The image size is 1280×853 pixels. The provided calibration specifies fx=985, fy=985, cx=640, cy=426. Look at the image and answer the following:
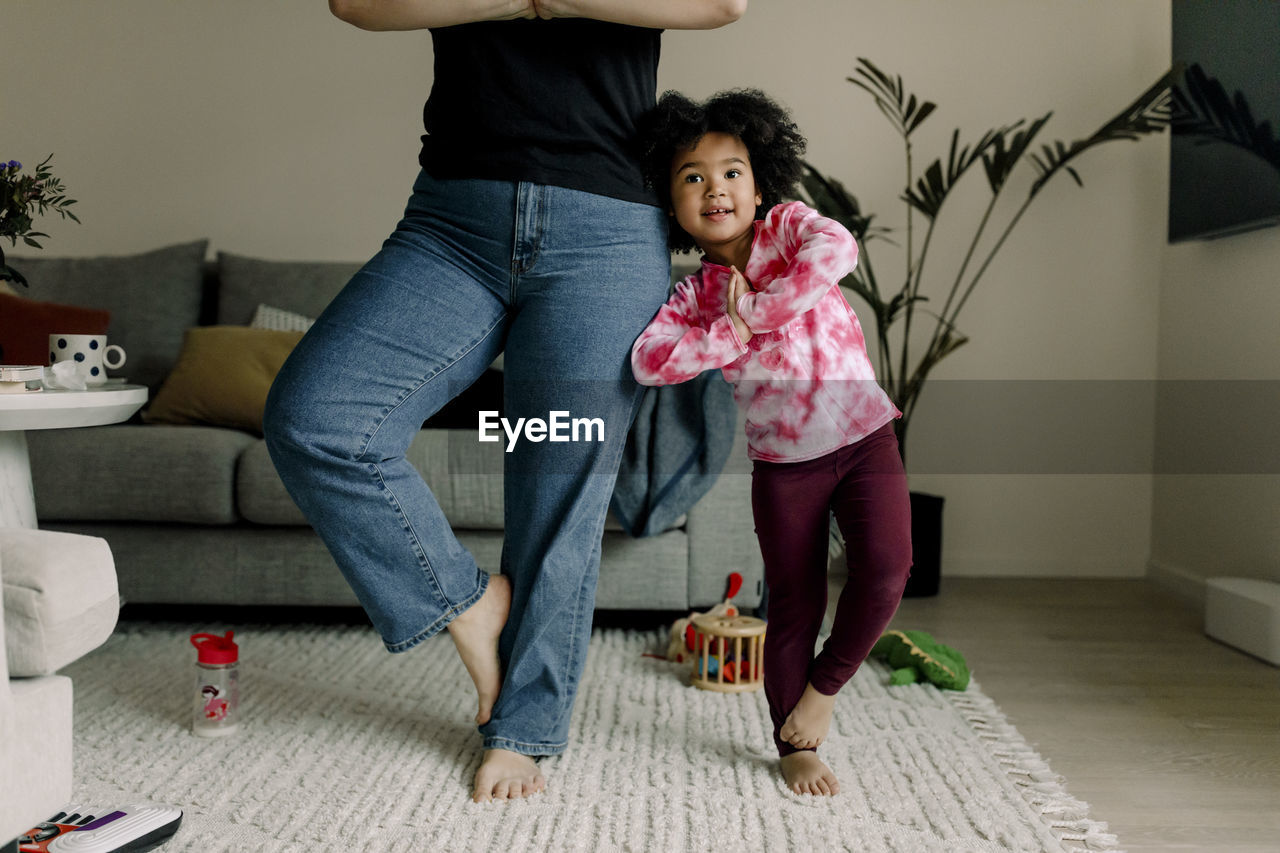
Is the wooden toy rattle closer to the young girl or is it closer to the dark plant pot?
the young girl

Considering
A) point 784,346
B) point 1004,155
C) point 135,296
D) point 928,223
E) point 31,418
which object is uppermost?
point 1004,155

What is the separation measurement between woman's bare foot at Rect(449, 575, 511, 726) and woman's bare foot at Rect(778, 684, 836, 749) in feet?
1.38

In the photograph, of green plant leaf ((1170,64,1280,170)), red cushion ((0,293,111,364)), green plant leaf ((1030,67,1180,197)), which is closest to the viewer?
green plant leaf ((1170,64,1280,170))

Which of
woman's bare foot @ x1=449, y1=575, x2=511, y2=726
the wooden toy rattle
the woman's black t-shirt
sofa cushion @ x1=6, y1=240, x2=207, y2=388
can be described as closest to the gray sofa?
the wooden toy rattle

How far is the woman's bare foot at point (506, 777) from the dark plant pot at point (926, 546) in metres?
1.55

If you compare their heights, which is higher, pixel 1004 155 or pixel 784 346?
pixel 1004 155

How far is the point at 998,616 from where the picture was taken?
2.44m

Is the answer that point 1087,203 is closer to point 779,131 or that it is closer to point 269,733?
point 779,131

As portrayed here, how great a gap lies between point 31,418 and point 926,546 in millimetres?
2120

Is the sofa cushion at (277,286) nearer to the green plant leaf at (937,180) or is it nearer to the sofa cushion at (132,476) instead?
the sofa cushion at (132,476)

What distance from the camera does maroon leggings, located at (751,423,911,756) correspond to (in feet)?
4.34

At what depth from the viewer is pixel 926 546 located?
2.67 metres

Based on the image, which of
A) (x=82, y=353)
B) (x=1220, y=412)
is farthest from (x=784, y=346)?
(x=1220, y=412)

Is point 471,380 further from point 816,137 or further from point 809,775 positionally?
point 816,137
